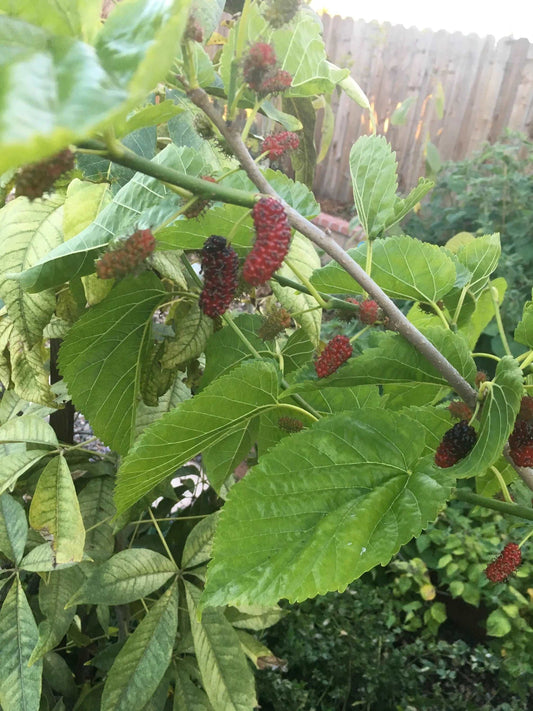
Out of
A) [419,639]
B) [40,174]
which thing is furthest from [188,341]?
[419,639]

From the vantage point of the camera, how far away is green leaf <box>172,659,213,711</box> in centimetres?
82

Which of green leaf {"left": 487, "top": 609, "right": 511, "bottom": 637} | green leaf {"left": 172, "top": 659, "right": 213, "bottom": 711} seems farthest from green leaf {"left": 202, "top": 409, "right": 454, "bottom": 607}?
green leaf {"left": 487, "top": 609, "right": 511, "bottom": 637}

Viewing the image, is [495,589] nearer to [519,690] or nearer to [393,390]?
→ [519,690]

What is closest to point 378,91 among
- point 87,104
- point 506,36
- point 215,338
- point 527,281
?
point 506,36

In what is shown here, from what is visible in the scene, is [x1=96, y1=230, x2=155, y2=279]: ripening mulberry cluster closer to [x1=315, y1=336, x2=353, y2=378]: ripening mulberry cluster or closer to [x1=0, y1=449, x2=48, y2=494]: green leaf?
[x1=315, y1=336, x2=353, y2=378]: ripening mulberry cluster

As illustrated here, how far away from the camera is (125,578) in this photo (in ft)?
2.46

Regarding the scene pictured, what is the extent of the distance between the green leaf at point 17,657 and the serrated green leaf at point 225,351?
37 cm

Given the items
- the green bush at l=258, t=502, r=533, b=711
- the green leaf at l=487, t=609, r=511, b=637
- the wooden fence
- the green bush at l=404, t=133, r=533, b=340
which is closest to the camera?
the green bush at l=258, t=502, r=533, b=711

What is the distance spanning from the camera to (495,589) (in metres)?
1.67

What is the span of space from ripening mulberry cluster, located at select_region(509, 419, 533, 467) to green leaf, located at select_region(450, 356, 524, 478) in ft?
0.21

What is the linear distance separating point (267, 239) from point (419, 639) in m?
1.62

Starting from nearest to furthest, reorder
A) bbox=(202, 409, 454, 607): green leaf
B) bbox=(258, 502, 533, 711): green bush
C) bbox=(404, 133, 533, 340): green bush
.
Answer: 1. bbox=(202, 409, 454, 607): green leaf
2. bbox=(258, 502, 533, 711): green bush
3. bbox=(404, 133, 533, 340): green bush

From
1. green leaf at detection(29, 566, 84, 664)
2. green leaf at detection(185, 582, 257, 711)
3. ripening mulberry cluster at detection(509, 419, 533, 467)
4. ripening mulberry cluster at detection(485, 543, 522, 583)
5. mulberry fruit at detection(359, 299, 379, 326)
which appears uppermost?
mulberry fruit at detection(359, 299, 379, 326)

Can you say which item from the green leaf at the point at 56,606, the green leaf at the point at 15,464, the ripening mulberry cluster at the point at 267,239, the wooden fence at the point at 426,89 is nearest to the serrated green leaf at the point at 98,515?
the green leaf at the point at 56,606
